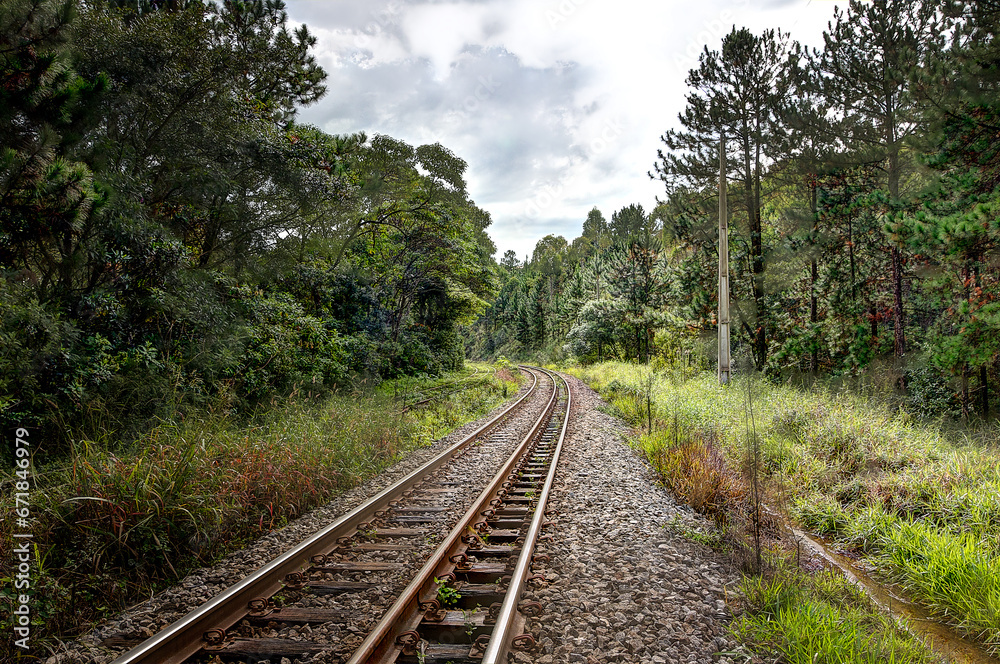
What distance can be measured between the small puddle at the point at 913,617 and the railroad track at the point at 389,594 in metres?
2.83

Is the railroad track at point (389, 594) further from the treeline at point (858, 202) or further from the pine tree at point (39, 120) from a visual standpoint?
the treeline at point (858, 202)

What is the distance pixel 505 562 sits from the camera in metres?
4.07

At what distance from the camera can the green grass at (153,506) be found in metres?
3.36

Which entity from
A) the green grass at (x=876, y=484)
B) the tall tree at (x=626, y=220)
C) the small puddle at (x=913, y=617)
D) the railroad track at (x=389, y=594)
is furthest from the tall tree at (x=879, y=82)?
the tall tree at (x=626, y=220)

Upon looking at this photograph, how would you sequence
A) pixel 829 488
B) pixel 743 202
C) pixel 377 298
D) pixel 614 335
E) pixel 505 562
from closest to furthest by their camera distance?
pixel 505 562, pixel 829 488, pixel 743 202, pixel 377 298, pixel 614 335

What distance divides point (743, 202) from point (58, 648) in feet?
58.9

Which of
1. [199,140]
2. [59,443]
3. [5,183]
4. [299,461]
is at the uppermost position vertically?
[199,140]

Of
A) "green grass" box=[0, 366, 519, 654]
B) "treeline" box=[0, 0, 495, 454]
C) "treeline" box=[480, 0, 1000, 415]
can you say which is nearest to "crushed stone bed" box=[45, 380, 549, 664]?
"green grass" box=[0, 366, 519, 654]

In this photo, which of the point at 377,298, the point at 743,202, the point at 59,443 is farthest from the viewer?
the point at 377,298

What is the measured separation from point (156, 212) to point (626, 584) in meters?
8.94

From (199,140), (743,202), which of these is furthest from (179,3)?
(743,202)

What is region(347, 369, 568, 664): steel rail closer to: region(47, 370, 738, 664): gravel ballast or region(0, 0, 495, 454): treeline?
region(47, 370, 738, 664): gravel ballast

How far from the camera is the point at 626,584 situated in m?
3.68

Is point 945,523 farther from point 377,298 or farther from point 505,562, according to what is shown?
point 377,298
